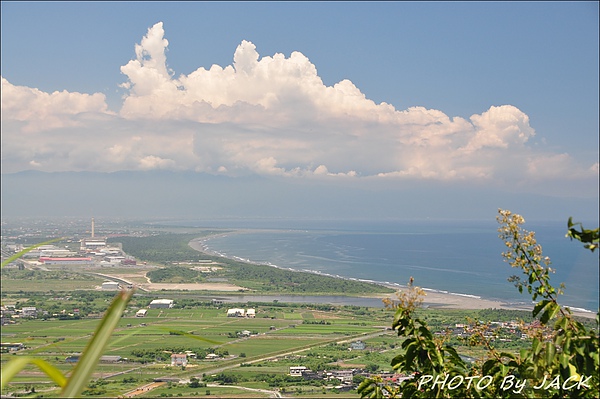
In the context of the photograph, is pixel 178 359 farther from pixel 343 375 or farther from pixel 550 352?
pixel 550 352

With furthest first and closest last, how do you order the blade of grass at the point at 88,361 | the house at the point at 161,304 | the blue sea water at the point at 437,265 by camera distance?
1. the blue sea water at the point at 437,265
2. the house at the point at 161,304
3. the blade of grass at the point at 88,361

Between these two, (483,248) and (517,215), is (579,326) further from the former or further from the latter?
(483,248)

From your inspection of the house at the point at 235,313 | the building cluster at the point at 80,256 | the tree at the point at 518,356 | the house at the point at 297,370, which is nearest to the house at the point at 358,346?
the house at the point at 297,370

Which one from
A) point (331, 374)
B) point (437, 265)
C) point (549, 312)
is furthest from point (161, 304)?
point (437, 265)

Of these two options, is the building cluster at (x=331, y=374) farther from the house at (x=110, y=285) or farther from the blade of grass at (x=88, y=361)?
the house at (x=110, y=285)

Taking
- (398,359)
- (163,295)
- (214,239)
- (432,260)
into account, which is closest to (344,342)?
(163,295)

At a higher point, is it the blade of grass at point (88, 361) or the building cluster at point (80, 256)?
the blade of grass at point (88, 361)

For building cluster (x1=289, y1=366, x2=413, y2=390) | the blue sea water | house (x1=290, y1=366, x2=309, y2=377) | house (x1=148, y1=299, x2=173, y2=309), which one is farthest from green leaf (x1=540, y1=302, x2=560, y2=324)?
house (x1=148, y1=299, x2=173, y2=309)

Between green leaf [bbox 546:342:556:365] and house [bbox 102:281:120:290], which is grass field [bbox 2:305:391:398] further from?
green leaf [bbox 546:342:556:365]
